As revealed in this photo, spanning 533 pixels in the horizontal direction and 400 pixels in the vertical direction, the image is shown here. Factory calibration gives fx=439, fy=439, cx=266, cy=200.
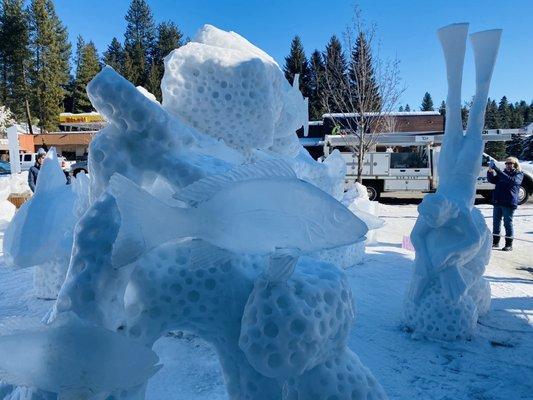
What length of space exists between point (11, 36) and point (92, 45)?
868 cm

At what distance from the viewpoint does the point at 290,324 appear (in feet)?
4.07

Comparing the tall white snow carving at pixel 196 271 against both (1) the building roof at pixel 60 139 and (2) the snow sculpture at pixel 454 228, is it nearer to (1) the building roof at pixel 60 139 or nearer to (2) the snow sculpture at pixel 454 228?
(2) the snow sculpture at pixel 454 228

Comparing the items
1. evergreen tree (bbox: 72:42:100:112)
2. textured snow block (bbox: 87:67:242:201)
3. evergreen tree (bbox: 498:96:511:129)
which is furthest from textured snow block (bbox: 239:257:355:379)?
evergreen tree (bbox: 498:96:511:129)

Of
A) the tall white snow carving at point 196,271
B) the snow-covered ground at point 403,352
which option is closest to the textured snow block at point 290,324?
the tall white snow carving at point 196,271

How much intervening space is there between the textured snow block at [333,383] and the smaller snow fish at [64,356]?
0.53m

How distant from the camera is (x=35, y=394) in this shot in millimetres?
1268

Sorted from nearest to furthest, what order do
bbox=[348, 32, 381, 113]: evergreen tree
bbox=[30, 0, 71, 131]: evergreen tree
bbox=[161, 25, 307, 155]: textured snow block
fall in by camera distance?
bbox=[161, 25, 307, 155]: textured snow block, bbox=[348, 32, 381, 113]: evergreen tree, bbox=[30, 0, 71, 131]: evergreen tree

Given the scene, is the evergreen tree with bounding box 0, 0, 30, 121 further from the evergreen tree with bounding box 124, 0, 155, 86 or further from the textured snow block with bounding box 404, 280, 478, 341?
the textured snow block with bounding box 404, 280, 478, 341

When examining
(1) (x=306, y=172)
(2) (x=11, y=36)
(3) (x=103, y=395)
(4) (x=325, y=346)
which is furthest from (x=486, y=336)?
(2) (x=11, y=36)

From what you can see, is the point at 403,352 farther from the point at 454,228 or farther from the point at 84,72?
the point at 84,72

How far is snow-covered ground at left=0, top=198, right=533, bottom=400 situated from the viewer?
297cm

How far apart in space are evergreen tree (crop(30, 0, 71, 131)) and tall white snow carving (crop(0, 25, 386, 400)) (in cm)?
3617

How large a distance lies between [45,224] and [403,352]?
328 cm

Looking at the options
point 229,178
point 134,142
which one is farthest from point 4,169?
point 229,178
